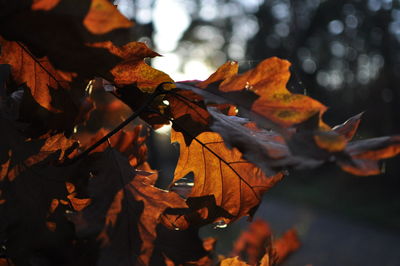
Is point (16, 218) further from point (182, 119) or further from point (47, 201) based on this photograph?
point (182, 119)

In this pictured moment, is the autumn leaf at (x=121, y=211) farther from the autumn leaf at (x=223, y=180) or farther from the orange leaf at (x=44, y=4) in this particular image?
the orange leaf at (x=44, y=4)

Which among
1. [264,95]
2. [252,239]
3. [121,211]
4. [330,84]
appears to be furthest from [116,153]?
[330,84]

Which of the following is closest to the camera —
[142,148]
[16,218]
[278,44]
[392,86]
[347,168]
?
[347,168]

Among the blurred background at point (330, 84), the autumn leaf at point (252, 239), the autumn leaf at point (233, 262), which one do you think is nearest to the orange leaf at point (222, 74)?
the autumn leaf at point (233, 262)

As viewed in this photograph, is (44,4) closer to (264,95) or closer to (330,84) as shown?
(264,95)

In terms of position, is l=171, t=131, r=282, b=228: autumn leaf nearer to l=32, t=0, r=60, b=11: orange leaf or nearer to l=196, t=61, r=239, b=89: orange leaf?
l=196, t=61, r=239, b=89: orange leaf

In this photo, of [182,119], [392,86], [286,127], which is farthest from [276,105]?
[392,86]

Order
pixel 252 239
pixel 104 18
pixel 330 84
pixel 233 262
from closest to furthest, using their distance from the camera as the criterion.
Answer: pixel 104 18, pixel 233 262, pixel 252 239, pixel 330 84

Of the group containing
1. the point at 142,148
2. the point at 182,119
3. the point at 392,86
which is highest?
the point at 182,119
